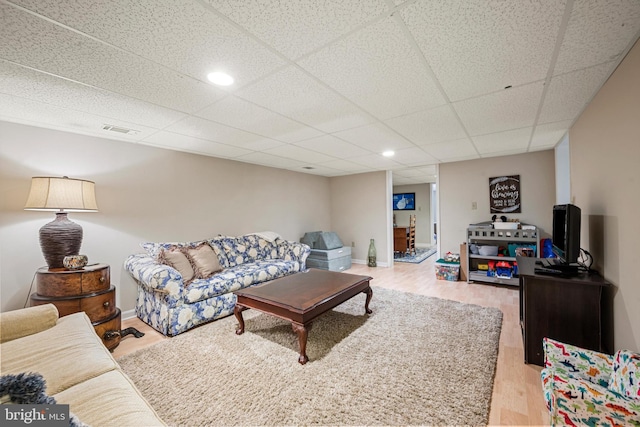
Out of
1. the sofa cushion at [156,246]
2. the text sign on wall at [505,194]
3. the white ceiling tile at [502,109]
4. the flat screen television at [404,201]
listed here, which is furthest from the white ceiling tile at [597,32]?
the flat screen television at [404,201]

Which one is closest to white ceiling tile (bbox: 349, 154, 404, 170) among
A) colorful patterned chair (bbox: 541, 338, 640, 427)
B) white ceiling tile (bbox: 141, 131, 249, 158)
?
white ceiling tile (bbox: 141, 131, 249, 158)

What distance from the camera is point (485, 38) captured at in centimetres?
135

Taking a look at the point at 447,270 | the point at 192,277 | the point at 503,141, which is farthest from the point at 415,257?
the point at 192,277

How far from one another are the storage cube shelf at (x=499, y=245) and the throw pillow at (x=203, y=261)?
13.0ft

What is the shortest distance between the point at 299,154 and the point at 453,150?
2335mm

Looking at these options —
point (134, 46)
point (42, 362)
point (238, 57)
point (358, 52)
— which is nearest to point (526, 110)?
point (358, 52)

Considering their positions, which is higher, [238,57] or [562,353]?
[238,57]

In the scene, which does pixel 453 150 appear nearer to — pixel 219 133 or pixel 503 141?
pixel 503 141

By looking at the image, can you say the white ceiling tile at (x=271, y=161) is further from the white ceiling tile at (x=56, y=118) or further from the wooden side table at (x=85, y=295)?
the wooden side table at (x=85, y=295)

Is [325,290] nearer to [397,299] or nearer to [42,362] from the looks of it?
Answer: [397,299]

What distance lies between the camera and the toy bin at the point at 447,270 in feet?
14.3

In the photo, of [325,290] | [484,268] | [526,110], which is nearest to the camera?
[526,110]

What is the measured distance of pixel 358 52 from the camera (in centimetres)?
147

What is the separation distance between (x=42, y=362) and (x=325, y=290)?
6.37 ft
